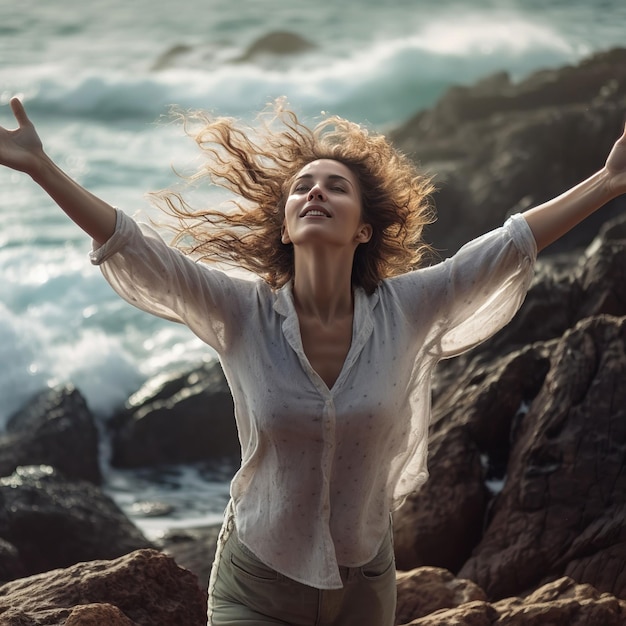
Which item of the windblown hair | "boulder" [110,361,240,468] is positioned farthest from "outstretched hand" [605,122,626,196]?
"boulder" [110,361,240,468]

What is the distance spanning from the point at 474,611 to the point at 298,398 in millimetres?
1133

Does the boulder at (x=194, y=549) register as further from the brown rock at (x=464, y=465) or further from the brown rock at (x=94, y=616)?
the brown rock at (x=94, y=616)

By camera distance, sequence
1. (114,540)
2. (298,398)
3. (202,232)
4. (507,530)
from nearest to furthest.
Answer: (298,398)
(202,232)
(507,530)
(114,540)

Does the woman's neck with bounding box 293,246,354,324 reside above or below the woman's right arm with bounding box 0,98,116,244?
below

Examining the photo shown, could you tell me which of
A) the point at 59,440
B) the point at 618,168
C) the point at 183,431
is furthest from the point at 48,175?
the point at 183,431

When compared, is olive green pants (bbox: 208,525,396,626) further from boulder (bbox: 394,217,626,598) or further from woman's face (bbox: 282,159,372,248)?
boulder (bbox: 394,217,626,598)

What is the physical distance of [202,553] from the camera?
6.77 m

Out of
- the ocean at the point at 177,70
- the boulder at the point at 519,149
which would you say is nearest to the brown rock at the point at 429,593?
the boulder at the point at 519,149

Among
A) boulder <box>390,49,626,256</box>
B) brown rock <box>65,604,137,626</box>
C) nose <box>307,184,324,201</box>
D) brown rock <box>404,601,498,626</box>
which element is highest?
boulder <box>390,49,626,256</box>

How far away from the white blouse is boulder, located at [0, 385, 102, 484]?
589 centimetres

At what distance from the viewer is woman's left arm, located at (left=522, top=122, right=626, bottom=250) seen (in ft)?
9.74

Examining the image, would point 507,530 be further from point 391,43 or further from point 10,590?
point 391,43

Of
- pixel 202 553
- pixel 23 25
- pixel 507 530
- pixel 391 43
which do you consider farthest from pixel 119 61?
pixel 507 530

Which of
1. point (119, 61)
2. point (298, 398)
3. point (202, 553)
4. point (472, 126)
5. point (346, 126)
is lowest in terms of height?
point (202, 553)
